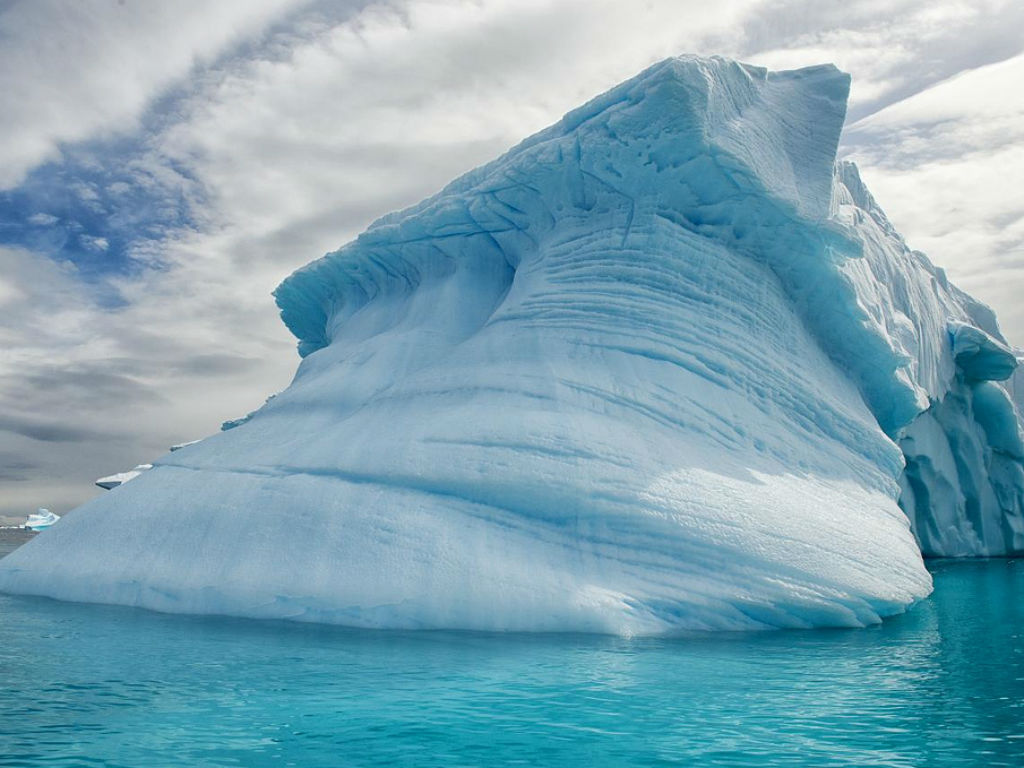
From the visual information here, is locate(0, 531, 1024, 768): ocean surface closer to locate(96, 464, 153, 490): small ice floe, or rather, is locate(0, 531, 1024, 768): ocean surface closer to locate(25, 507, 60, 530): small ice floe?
locate(96, 464, 153, 490): small ice floe

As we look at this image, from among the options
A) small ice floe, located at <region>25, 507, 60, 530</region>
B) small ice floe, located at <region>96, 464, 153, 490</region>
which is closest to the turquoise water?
small ice floe, located at <region>96, 464, 153, 490</region>

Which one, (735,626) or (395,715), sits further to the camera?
(735,626)

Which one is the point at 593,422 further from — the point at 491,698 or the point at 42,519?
the point at 42,519

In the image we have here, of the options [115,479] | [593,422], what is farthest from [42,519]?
[593,422]

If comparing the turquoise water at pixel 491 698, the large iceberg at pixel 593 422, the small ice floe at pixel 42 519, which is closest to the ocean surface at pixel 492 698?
the turquoise water at pixel 491 698

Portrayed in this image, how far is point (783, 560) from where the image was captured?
7078mm

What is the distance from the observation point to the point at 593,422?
7938mm

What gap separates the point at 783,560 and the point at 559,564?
214 centimetres

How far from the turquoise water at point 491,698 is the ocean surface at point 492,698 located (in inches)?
0.6

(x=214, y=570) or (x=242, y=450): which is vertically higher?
(x=242, y=450)

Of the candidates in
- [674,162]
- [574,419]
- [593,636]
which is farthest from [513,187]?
[593,636]

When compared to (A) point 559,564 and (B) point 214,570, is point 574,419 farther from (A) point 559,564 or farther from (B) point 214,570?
(B) point 214,570

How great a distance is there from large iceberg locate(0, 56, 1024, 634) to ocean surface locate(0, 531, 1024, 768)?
56cm

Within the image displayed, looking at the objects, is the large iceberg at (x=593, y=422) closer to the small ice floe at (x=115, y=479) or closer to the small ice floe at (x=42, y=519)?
the small ice floe at (x=115, y=479)
